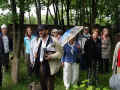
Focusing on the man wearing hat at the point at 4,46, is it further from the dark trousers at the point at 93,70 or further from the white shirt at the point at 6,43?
the dark trousers at the point at 93,70

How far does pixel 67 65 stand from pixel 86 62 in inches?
27.4

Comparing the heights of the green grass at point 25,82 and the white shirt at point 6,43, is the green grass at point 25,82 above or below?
below

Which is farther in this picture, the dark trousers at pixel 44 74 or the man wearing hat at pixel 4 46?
the man wearing hat at pixel 4 46

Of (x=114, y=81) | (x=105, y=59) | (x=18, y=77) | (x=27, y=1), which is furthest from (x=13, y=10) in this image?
(x=114, y=81)

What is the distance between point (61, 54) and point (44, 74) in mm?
525

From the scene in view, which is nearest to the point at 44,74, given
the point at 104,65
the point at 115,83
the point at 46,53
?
the point at 46,53

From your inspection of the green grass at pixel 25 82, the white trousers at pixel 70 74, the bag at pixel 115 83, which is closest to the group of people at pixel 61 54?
the white trousers at pixel 70 74

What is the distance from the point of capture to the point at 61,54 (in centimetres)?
445

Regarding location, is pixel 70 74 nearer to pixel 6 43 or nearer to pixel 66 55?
pixel 66 55

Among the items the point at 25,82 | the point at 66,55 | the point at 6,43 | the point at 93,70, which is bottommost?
the point at 25,82

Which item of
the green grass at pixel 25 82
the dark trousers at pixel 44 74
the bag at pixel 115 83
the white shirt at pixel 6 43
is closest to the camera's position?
the bag at pixel 115 83

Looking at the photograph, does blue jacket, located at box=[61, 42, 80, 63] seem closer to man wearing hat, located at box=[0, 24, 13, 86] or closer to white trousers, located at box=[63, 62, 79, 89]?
white trousers, located at box=[63, 62, 79, 89]

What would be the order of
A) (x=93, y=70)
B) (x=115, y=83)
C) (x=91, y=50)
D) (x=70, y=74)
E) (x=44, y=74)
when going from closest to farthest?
1. (x=115, y=83)
2. (x=44, y=74)
3. (x=70, y=74)
4. (x=91, y=50)
5. (x=93, y=70)

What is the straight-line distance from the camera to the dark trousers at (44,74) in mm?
4543
